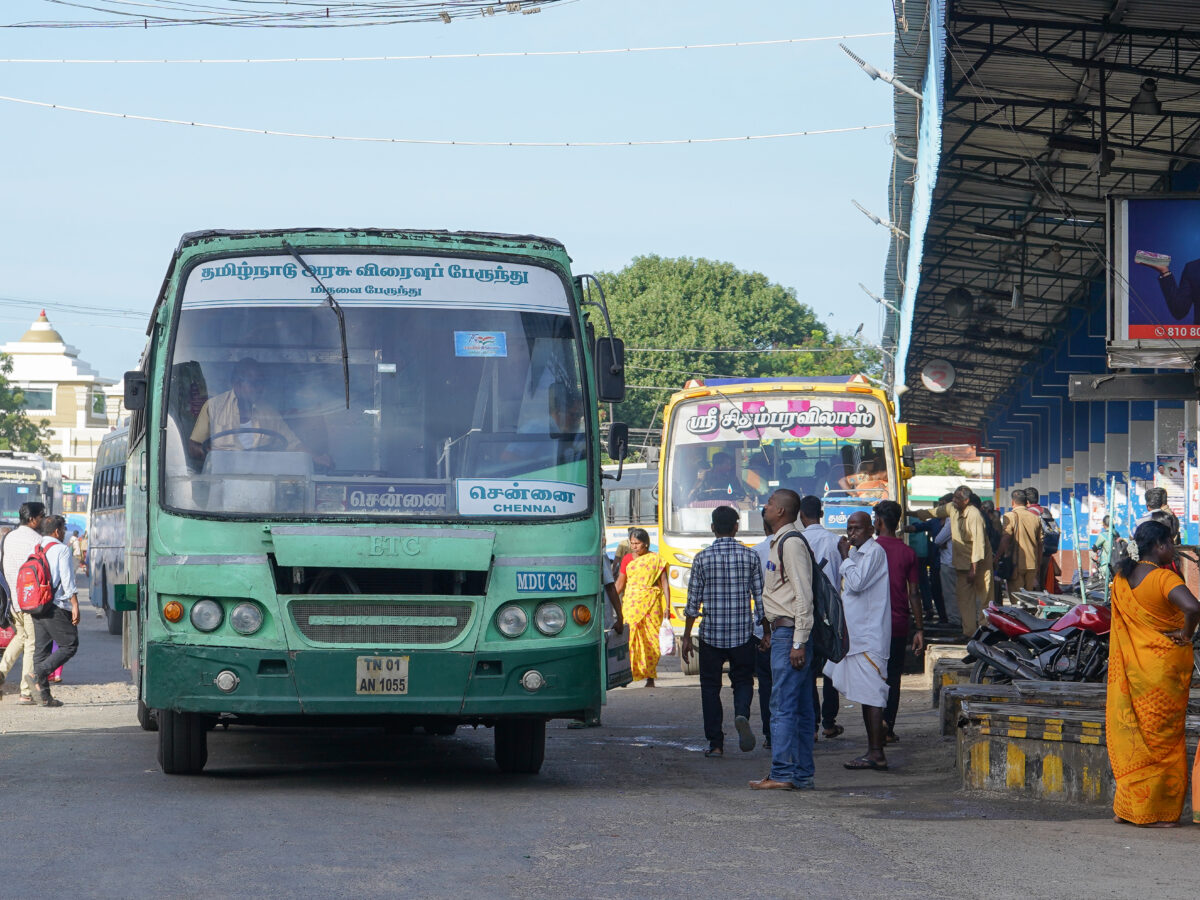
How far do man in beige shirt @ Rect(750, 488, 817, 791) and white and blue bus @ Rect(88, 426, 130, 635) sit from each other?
15.2m

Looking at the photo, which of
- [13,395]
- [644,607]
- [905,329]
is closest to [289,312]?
[644,607]

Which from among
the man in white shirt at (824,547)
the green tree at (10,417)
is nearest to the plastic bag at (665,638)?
the man in white shirt at (824,547)

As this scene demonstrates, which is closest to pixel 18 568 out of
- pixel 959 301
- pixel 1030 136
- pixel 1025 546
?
pixel 1030 136

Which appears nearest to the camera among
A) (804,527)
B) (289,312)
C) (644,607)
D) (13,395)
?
(289,312)

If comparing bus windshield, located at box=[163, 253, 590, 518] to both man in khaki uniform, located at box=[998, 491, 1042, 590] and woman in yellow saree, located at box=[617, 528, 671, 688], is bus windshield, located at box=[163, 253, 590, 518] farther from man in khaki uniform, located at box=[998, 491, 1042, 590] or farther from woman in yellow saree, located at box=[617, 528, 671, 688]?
man in khaki uniform, located at box=[998, 491, 1042, 590]

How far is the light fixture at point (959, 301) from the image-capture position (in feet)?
88.5

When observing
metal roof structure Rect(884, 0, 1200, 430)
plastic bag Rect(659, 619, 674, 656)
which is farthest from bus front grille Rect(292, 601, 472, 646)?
plastic bag Rect(659, 619, 674, 656)

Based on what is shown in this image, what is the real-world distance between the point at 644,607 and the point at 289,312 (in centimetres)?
776

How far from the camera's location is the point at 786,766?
930 cm

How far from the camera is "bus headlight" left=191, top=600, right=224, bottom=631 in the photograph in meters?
8.45

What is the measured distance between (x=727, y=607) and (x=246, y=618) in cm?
369

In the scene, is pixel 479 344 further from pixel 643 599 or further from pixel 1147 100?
pixel 1147 100

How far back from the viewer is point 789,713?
9.16 m

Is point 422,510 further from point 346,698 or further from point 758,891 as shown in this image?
point 758,891
